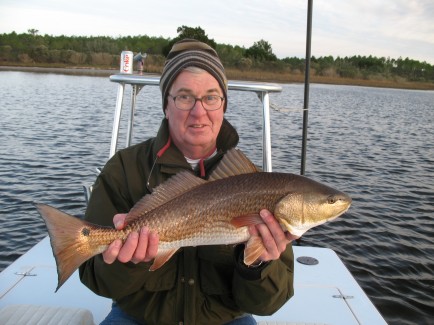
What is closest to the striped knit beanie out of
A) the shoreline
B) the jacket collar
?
the jacket collar

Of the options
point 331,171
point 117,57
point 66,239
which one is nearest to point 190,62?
point 66,239

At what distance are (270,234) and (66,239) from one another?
1.11 m

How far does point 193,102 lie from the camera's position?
2.96 meters

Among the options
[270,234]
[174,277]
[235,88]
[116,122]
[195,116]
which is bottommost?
[174,277]

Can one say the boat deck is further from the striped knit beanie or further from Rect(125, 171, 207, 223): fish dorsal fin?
the striped knit beanie

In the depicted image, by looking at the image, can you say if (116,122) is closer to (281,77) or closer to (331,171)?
(331,171)

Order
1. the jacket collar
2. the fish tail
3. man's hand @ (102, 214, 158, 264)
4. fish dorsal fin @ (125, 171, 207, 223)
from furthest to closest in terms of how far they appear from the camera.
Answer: the jacket collar, fish dorsal fin @ (125, 171, 207, 223), man's hand @ (102, 214, 158, 264), the fish tail

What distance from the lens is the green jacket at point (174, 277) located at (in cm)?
265

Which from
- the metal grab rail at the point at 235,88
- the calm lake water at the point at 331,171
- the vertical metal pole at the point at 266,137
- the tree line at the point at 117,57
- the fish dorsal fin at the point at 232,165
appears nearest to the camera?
the fish dorsal fin at the point at 232,165

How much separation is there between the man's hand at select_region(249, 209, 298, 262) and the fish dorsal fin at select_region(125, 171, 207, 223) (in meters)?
0.42

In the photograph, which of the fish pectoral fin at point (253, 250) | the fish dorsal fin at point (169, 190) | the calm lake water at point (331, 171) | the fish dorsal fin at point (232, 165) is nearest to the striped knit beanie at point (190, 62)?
the fish dorsal fin at point (232, 165)

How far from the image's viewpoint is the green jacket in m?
2.65

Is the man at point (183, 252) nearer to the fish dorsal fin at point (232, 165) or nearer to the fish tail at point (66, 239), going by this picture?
the fish tail at point (66, 239)

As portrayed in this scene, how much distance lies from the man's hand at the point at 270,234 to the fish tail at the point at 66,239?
93 centimetres
